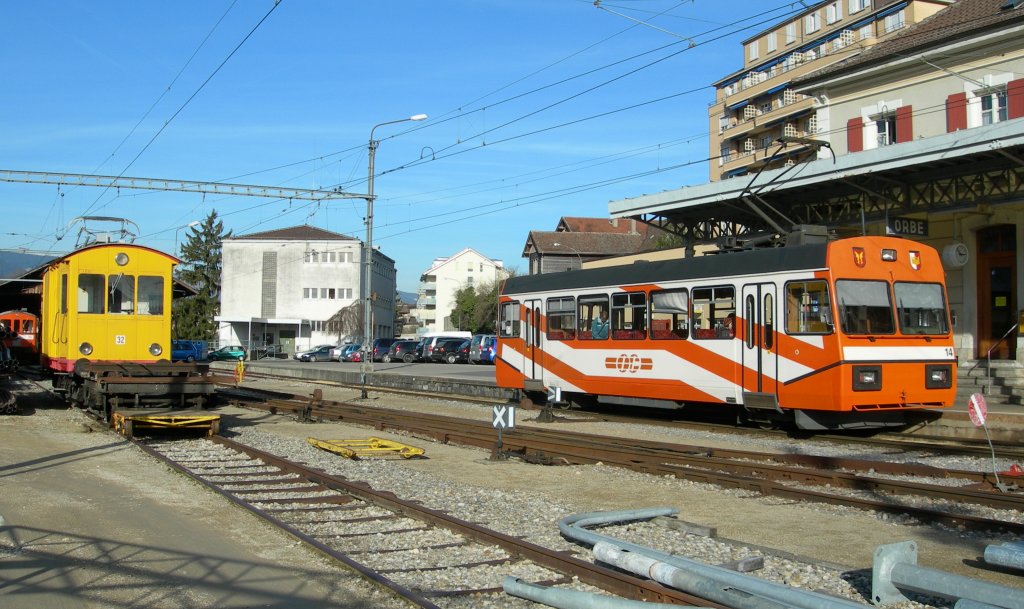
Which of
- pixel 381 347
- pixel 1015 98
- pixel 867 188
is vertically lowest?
pixel 381 347

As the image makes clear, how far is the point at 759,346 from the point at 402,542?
943cm

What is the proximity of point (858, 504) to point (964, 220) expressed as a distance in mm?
16301

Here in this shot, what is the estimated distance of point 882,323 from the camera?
1452 cm

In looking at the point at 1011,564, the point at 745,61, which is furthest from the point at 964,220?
the point at 745,61

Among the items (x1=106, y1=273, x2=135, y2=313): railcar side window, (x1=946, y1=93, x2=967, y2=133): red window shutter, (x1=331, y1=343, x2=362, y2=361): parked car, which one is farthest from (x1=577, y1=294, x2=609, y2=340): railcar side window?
(x1=331, y1=343, x2=362, y2=361): parked car

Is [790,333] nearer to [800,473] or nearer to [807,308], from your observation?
[807,308]

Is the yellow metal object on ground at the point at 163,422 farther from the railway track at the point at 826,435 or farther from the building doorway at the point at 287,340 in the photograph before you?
the building doorway at the point at 287,340

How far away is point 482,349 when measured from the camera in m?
49.7

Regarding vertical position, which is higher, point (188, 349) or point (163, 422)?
point (188, 349)

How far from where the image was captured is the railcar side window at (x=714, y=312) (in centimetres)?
1596

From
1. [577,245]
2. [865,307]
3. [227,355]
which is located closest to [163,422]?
[865,307]

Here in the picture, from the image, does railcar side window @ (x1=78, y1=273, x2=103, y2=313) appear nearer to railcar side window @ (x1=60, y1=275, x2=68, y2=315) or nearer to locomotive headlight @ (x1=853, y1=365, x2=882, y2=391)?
railcar side window @ (x1=60, y1=275, x2=68, y2=315)

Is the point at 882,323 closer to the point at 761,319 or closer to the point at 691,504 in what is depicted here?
the point at 761,319

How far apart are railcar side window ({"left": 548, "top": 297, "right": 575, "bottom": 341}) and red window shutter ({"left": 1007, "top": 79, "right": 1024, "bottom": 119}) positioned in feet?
37.6
